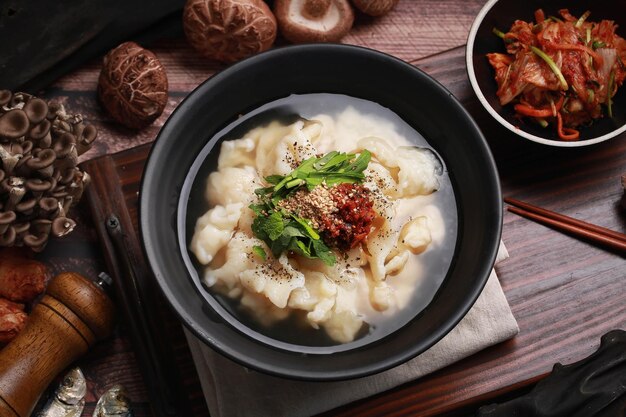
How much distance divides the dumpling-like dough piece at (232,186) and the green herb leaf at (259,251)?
14 centimetres

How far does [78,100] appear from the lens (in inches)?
116

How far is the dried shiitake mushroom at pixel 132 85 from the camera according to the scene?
2.79 metres

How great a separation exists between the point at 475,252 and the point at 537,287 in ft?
1.59

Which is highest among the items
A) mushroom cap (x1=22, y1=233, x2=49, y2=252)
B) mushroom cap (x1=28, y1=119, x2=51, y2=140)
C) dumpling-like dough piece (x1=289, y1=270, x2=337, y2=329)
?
mushroom cap (x1=28, y1=119, x2=51, y2=140)

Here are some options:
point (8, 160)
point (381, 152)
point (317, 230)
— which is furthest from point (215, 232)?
point (8, 160)

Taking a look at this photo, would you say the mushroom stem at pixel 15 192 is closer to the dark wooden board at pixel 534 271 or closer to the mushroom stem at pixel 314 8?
the dark wooden board at pixel 534 271

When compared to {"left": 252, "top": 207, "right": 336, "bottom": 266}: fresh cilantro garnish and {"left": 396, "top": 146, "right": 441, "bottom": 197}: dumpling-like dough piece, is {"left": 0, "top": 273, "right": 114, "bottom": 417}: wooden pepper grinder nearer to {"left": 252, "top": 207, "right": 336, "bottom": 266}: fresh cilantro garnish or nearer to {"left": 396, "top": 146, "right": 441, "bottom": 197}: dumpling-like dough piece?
{"left": 252, "top": 207, "right": 336, "bottom": 266}: fresh cilantro garnish

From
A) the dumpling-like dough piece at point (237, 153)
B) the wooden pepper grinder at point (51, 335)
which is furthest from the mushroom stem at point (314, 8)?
the wooden pepper grinder at point (51, 335)

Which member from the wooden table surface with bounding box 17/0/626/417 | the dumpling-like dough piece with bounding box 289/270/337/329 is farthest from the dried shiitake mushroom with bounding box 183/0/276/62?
the dumpling-like dough piece with bounding box 289/270/337/329

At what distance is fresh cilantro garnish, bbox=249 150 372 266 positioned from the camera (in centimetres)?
228

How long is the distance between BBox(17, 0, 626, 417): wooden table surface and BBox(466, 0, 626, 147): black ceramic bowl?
0.06 metres

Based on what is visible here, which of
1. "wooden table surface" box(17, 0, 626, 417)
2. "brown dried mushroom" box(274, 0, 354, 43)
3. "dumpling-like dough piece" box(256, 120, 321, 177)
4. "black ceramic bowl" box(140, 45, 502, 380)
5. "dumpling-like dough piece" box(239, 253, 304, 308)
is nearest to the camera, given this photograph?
A: "black ceramic bowl" box(140, 45, 502, 380)

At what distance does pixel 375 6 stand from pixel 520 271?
1143 millimetres

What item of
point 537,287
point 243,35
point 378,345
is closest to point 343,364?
point 378,345
